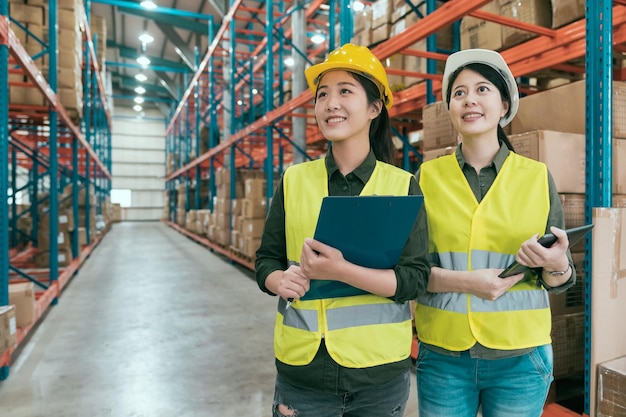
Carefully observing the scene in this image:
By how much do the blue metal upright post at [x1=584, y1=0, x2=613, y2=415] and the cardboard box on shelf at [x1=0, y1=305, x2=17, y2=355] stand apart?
3863mm

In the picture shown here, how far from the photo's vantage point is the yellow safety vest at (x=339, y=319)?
1261 mm

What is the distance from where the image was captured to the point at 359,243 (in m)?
1.18

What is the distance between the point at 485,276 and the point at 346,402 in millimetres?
559

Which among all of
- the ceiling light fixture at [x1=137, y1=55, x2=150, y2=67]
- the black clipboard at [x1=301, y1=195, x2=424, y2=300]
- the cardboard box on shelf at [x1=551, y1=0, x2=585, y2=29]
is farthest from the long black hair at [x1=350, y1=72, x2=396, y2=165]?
the ceiling light fixture at [x1=137, y1=55, x2=150, y2=67]

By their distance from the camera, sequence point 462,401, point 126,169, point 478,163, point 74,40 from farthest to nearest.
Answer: point 126,169
point 74,40
point 478,163
point 462,401

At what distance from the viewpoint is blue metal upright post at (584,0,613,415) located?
235 cm

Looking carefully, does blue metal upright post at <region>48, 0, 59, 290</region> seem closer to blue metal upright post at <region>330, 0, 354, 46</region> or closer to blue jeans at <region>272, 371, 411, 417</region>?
blue metal upright post at <region>330, 0, 354, 46</region>

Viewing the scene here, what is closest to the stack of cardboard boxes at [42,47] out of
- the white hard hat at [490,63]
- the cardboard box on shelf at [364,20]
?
the cardboard box on shelf at [364,20]

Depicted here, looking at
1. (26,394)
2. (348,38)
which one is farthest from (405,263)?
(348,38)

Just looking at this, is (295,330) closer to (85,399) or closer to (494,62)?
(494,62)

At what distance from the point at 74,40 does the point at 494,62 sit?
290 inches

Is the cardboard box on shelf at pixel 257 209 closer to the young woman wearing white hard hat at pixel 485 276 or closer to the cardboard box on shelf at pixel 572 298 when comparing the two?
the cardboard box on shelf at pixel 572 298

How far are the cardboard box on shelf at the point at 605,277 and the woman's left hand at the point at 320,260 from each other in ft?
5.87

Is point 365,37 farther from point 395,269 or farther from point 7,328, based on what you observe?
point 395,269
